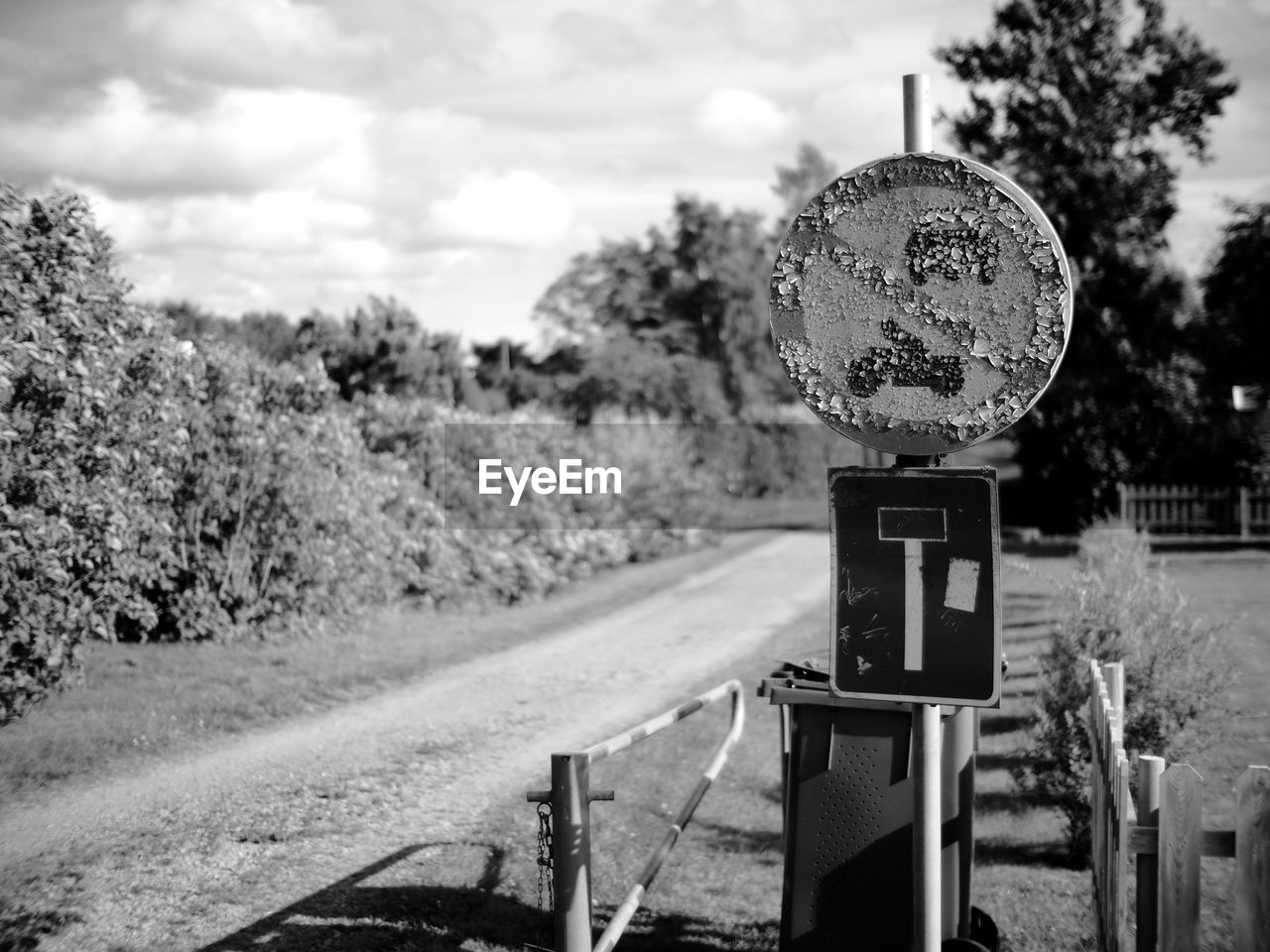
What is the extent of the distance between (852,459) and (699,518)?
13.3 m

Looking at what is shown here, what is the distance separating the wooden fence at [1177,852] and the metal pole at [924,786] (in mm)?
766

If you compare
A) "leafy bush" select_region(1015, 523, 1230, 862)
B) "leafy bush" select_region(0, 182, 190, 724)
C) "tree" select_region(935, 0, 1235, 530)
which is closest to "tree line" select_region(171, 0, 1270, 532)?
"tree" select_region(935, 0, 1235, 530)

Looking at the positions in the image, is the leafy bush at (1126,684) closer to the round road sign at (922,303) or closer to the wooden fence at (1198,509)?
the round road sign at (922,303)

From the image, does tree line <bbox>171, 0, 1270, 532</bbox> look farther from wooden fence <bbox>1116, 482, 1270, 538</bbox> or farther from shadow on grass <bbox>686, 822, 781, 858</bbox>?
shadow on grass <bbox>686, 822, 781, 858</bbox>

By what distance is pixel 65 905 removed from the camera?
543cm

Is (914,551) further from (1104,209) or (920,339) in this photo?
(1104,209)

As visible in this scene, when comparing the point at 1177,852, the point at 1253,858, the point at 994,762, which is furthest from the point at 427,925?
the point at 994,762

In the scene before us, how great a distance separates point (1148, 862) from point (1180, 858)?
16 centimetres

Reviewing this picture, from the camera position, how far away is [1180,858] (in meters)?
3.62

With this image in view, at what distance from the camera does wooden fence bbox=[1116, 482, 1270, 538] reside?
2644 centimetres

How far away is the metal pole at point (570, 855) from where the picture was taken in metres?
4.27

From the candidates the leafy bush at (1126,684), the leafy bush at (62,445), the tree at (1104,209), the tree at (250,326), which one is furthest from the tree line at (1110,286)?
the leafy bush at (1126,684)

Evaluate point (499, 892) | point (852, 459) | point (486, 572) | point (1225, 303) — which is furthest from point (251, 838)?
point (852, 459)

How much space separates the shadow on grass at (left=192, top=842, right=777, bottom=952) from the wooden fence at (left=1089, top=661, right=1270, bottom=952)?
2093 millimetres
